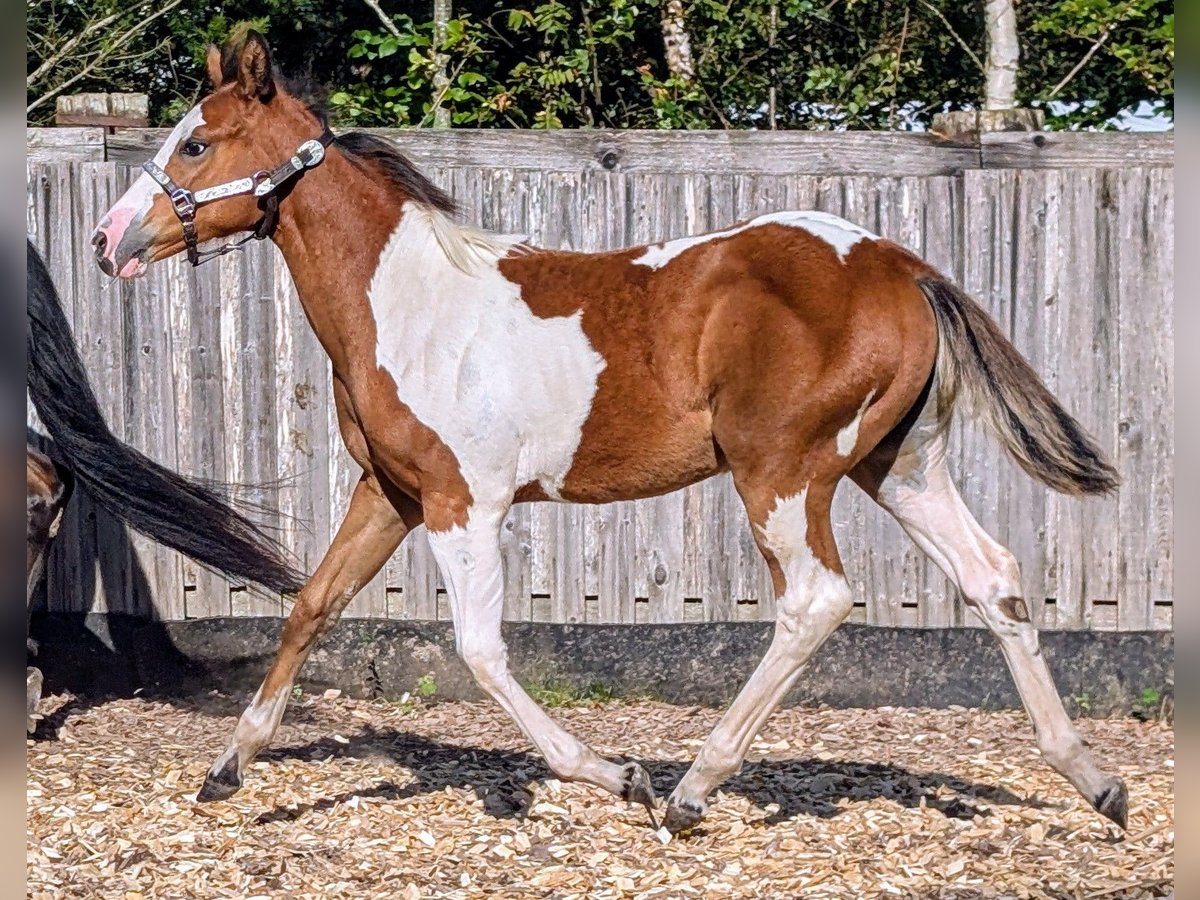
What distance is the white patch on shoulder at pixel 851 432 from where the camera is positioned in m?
4.29

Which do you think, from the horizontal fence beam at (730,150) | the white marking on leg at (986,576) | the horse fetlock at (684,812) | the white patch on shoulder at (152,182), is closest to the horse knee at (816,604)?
the white marking on leg at (986,576)

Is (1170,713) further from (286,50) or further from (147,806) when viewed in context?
(286,50)

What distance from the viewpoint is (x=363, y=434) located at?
15.4 ft

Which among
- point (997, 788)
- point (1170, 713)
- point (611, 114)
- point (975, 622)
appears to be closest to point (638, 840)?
point (997, 788)

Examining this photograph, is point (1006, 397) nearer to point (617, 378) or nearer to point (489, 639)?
point (617, 378)

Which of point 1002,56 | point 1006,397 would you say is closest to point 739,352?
point 1006,397

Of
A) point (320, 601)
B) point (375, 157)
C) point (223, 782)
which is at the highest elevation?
point (375, 157)

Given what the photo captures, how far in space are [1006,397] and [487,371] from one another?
62.9 inches

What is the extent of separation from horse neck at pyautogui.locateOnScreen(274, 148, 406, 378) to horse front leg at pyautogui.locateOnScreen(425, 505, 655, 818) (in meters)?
0.70

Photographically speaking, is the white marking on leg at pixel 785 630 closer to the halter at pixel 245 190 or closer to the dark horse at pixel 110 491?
the halter at pixel 245 190

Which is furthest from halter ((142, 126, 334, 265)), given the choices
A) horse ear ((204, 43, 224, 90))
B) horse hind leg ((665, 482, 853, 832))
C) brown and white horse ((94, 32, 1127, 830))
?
horse hind leg ((665, 482, 853, 832))

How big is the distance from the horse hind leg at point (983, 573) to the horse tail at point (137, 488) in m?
2.35

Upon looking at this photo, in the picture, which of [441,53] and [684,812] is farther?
[441,53]

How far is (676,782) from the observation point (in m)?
5.13
